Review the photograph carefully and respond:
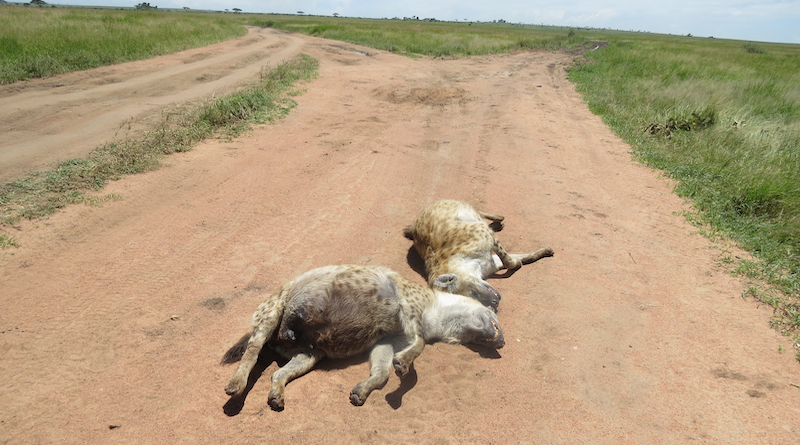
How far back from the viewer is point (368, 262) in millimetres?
5621

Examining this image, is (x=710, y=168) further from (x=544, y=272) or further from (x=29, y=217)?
(x=29, y=217)

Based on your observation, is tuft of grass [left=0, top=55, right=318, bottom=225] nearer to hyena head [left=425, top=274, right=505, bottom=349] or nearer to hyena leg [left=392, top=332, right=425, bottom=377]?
hyena leg [left=392, top=332, right=425, bottom=377]

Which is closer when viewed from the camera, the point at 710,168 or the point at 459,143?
the point at 710,168

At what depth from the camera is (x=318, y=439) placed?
3.23 meters

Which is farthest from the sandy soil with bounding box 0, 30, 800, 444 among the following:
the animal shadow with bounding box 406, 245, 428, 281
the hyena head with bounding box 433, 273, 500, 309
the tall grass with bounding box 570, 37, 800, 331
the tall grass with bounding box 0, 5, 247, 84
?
the tall grass with bounding box 0, 5, 247, 84

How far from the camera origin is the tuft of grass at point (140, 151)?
616 cm

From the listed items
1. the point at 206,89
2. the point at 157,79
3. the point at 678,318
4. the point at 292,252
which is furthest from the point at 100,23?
the point at 678,318

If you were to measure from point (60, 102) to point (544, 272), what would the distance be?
1367 centimetres

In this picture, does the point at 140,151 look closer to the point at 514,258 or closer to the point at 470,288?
the point at 470,288

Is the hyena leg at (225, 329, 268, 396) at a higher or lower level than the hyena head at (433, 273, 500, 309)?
lower

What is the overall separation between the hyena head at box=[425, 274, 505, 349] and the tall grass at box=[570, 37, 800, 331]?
327 cm

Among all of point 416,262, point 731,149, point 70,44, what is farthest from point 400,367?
point 70,44

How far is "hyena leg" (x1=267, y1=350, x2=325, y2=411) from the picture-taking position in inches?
135

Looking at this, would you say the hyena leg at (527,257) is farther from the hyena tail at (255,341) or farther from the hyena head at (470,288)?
the hyena tail at (255,341)
